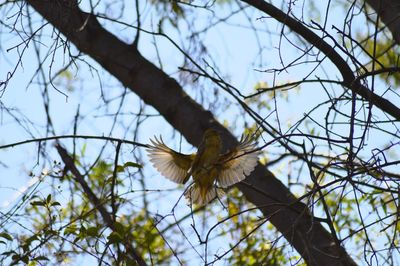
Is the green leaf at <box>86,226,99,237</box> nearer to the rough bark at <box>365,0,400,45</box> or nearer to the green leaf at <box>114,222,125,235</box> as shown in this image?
the green leaf at <box>114,222,125,235</box>

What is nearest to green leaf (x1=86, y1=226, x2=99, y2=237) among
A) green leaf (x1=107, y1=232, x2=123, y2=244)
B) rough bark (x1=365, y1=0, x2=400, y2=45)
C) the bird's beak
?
green leaf (x1=107, y1=232, x2=123, y2=244)

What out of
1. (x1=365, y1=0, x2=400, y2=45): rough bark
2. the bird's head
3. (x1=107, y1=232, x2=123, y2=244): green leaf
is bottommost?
(x1=107, y1=232, x2=123, y2=244): green leaf

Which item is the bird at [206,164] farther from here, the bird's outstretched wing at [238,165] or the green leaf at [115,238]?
the green leaf at [115,238]

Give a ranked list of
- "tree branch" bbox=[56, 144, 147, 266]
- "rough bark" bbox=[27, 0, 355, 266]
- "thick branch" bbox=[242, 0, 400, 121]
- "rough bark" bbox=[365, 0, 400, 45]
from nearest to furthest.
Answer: "thick branch" bbox=[242, 0, 400, 121] < "tree branch" bbox=[56, 144, 147, 266] < "rough bark" bbox=[365, 0, 400, 45] < "rough bark" bbox=[27, 0, 355, 266]

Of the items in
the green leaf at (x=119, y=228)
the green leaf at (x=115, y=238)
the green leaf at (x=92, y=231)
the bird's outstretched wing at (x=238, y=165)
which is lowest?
the green leaf at (x=115, y=238)

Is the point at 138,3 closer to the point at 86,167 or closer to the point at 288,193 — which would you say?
the point at 86,167

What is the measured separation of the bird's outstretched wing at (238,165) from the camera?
3908 mm

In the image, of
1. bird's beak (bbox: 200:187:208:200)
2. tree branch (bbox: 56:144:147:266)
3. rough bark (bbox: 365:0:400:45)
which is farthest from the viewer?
bird's beak (bbox: 200:187:208:200)

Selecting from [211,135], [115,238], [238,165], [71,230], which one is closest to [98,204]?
[71,230]

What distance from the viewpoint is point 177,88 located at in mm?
4395

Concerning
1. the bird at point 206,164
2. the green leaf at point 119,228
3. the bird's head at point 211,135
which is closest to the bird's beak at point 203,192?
the bird at point 206,164

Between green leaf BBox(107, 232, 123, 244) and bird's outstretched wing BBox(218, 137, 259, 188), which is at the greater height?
bird's outstretched wing BBox(218, 137, 259, 188)

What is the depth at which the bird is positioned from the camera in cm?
397

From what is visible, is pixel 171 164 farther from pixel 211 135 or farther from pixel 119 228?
pixel 119 228
